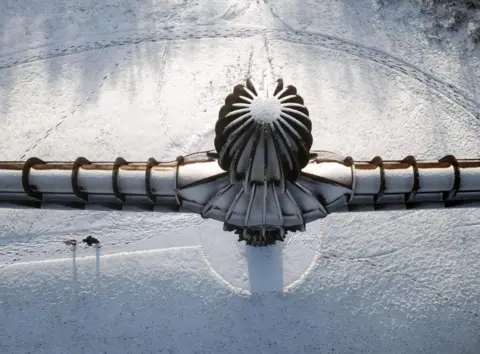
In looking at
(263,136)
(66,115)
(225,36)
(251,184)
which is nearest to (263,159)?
(263,136)

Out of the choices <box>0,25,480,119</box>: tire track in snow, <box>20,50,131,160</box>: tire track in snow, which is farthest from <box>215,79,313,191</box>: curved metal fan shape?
<box>20,50,131,160</box>: tire track in snow

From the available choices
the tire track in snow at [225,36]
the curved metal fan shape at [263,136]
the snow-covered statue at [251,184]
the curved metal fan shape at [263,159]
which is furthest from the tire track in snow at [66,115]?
the curved metal fan shape at [263,136]

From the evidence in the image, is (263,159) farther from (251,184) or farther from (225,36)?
(225,36)

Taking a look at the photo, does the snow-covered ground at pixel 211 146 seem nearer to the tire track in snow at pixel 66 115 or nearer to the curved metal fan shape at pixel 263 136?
the tire track in snow at pixel 66 115

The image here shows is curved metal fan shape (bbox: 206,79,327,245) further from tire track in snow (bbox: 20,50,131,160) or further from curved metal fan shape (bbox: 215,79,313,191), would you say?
tire track in snow (bbox: 20,50,131,160)

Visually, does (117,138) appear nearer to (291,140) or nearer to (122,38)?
(122,38)
